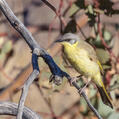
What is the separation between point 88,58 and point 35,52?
683mm

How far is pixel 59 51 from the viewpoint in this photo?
8.65 feet

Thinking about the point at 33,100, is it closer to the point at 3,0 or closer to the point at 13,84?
the point at 13,84

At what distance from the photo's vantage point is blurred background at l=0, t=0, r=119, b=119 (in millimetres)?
2201

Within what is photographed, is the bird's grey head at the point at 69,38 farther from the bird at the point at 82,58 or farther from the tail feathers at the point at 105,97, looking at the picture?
the tail feathers at the point at 105,97

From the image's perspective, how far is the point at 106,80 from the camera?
8.34 feet

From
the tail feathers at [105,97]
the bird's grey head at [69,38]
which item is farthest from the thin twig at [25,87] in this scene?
the tail feathers at [105,97]

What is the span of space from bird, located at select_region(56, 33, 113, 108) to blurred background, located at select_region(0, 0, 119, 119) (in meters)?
0.07

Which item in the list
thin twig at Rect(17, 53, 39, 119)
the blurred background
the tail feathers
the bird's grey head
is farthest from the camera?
the blurred background

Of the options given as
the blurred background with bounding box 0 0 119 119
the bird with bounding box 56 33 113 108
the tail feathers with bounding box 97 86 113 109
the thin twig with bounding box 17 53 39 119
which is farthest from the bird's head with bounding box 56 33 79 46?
the thin twig with bounding box 17 53 39 119

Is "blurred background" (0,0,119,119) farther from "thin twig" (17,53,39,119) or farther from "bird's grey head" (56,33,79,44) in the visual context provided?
"thin twig" (17,53,39,119)

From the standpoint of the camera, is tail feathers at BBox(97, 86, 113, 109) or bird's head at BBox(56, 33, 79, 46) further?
tail feathers at BBox(97, 86, 113, 109)

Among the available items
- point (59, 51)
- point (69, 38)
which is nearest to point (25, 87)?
point (69, 38)

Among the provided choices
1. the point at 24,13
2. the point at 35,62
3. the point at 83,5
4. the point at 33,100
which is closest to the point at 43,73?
the point at 83,5

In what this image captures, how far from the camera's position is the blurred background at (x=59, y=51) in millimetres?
2201
